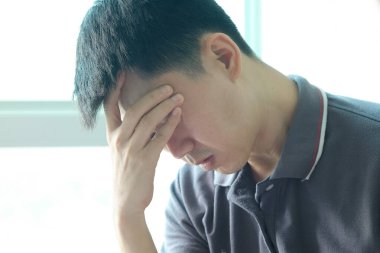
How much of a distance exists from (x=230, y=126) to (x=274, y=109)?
0.10m

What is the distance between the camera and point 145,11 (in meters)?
0.85

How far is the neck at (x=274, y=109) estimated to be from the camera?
948 millimetres

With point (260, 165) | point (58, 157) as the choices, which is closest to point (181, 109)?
point (260, 165)

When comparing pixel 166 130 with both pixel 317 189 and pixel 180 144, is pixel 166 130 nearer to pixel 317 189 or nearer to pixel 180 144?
pixel 180 144

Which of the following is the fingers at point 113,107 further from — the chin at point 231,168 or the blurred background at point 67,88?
the blurred background at point 67,88

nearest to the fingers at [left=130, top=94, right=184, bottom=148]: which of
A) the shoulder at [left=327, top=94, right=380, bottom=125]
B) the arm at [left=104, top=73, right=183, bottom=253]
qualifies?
the arm at [left=104, top=73, right=183, bottom=253]

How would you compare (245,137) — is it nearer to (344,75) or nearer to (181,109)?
(181,109)

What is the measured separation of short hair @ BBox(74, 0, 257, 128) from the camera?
0.84 meters

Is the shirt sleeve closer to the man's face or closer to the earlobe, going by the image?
the man's face

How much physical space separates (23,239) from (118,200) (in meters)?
0.52

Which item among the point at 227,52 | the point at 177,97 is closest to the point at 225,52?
the point at 227,52

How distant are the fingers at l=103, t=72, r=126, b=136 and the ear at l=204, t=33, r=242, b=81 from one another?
148 millimetres

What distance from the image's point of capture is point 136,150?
3.24 feet

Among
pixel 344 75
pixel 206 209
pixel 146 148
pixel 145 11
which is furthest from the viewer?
pixel 344 75
